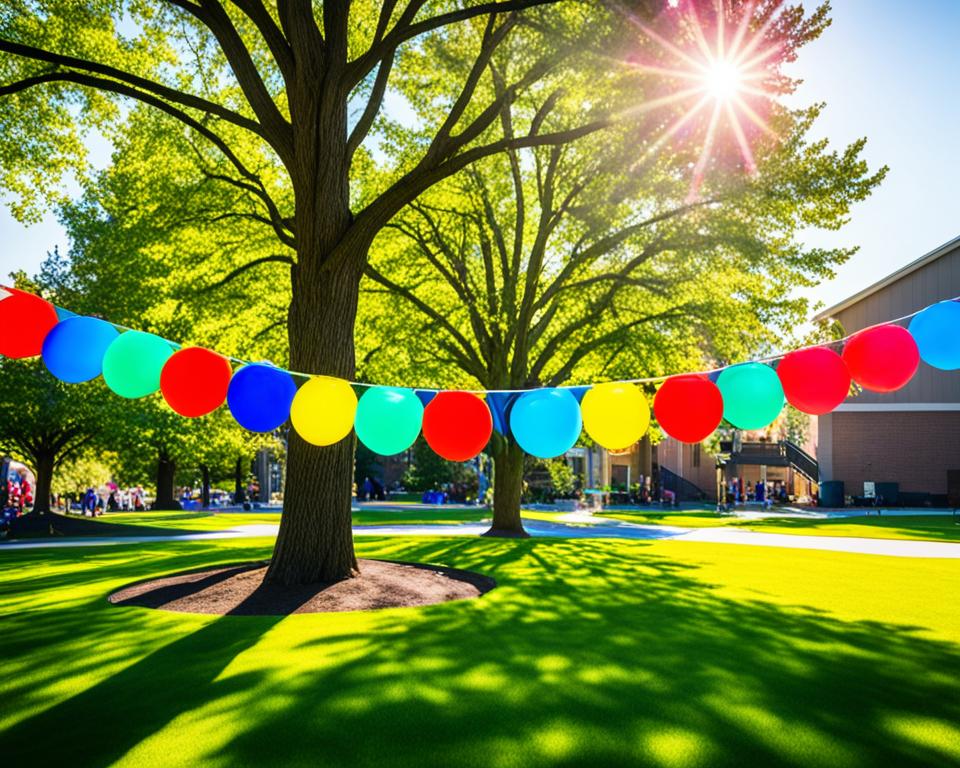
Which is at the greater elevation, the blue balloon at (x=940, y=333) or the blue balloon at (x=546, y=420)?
the blue balloon at (x=940, y=333)

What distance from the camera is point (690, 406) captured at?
7105mm

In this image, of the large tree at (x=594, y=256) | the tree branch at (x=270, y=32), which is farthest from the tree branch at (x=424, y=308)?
the tree branch at (x=270, y=32)

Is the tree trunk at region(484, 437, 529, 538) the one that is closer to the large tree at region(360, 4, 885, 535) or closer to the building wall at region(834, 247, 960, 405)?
the large tree at region(360, 4, 885, 535)

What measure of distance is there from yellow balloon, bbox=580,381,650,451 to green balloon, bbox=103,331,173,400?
4370 mm

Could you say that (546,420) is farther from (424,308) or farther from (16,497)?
(16,497)

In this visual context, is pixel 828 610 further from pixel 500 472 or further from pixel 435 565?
pixel 500 472

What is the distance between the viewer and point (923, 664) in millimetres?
6207

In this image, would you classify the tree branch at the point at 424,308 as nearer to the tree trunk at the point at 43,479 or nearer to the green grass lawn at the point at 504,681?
the green grass lawn at the point at 504,681

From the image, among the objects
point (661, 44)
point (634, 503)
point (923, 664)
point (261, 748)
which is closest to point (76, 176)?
point (661, 44)

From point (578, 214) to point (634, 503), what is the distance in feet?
83.5

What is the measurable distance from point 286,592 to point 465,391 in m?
3.64

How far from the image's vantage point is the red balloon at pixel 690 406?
7.09 metres

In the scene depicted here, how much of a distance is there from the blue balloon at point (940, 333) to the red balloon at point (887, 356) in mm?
99

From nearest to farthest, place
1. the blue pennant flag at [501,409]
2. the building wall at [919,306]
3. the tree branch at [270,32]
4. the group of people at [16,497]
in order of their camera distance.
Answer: the blue pennant flag at [501,409] < the tree branch at [270,32] < the group of people at [16,497] < the building wall at [919,306]
